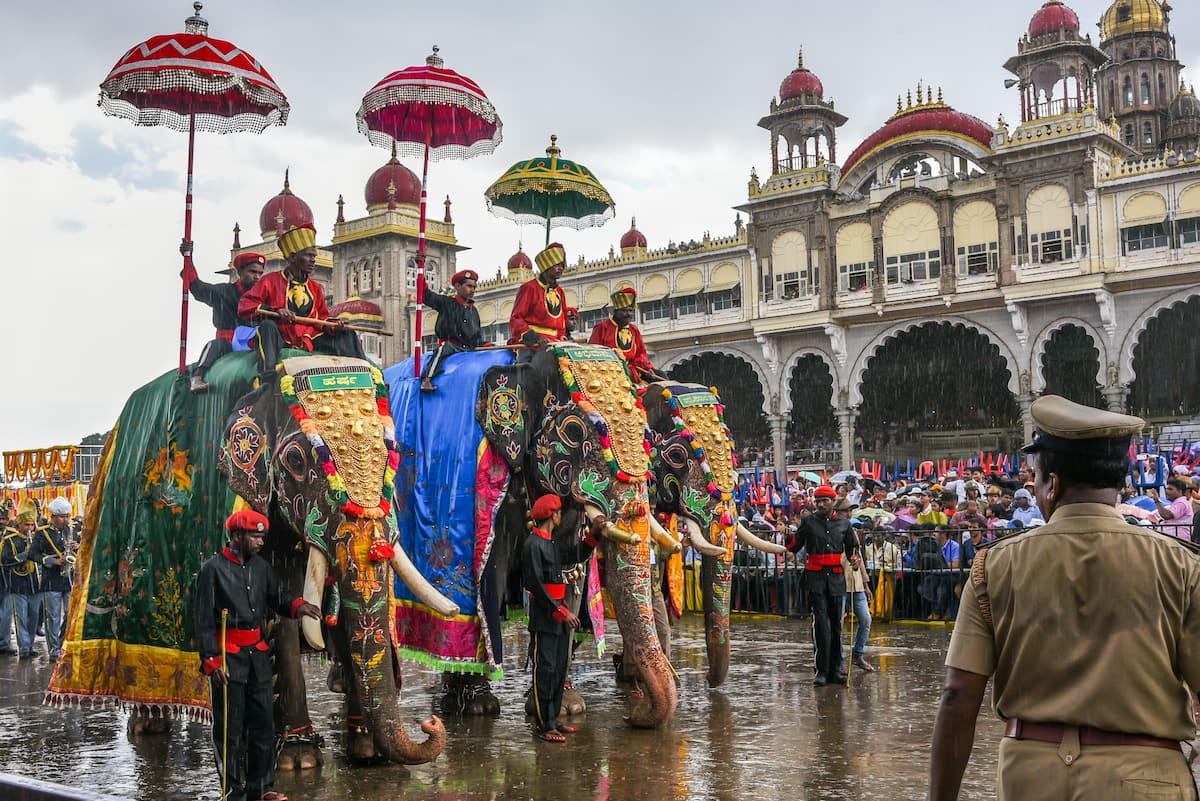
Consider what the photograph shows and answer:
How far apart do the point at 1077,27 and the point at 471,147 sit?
2518cm

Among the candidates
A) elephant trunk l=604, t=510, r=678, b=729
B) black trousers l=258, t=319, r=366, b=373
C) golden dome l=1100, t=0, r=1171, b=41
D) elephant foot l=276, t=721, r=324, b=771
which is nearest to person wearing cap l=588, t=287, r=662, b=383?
elephant trunk l=604, t=510, r=678, b=729

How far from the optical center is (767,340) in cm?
3369

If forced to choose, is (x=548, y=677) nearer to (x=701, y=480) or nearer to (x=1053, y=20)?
(x=701, y=480)

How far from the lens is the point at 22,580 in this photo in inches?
520

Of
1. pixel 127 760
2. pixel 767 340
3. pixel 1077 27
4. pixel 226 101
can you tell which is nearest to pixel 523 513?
pixel 127 760

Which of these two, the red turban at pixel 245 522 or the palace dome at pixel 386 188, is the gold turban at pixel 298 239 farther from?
the palace dome at pixel 386 188

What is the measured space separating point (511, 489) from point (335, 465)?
2220 millimetres

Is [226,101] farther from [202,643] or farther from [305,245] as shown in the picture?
[202,643]

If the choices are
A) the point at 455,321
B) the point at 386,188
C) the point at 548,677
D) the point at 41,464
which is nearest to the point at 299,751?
the point at 548,677

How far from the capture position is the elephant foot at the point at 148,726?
782cm

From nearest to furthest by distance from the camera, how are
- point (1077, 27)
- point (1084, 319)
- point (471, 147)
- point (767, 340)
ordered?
1. point (471, 147)
2. point (1084, 319)
3. point (1077, 27)
4. point (767, 340)

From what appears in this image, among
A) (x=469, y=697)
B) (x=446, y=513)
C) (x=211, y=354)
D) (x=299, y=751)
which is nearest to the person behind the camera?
(x=299, y=751)

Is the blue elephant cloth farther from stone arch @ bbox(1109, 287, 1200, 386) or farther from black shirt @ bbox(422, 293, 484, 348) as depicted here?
stone arch @ bbox(1109, 287, 1200, 386)

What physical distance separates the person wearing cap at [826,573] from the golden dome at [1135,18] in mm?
47974
